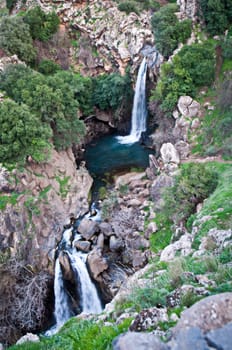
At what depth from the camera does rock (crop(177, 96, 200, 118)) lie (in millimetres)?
22953

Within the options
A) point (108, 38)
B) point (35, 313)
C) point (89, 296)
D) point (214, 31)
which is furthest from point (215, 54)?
point (35, 313)

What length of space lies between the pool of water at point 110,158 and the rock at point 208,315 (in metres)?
17.9

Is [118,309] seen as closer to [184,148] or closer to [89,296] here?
[89,296]

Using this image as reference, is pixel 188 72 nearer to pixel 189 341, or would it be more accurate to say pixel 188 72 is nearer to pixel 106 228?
pixel 106 228

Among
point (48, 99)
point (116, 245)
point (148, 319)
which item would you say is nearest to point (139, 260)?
point (116, 245)

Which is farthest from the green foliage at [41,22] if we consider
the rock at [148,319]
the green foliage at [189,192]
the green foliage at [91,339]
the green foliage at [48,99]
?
the rock at [148,319]

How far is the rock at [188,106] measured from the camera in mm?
22953

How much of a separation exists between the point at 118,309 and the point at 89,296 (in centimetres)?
912

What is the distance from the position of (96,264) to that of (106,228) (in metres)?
2.48

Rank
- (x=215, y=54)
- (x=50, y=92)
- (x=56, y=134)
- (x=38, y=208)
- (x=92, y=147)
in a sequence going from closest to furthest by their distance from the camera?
1. (x=38, y=208)
2. (x=50, y=92)
3. (x=56, y=134)
4. (x=215, y=54)
5. (x=92, y=147)

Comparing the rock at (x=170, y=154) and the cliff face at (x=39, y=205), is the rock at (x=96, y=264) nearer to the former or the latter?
the cliff face at (x=39, y=205)

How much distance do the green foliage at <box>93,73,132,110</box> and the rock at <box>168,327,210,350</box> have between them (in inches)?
1079

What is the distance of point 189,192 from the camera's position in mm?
15023

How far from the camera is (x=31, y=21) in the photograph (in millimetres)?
29922
